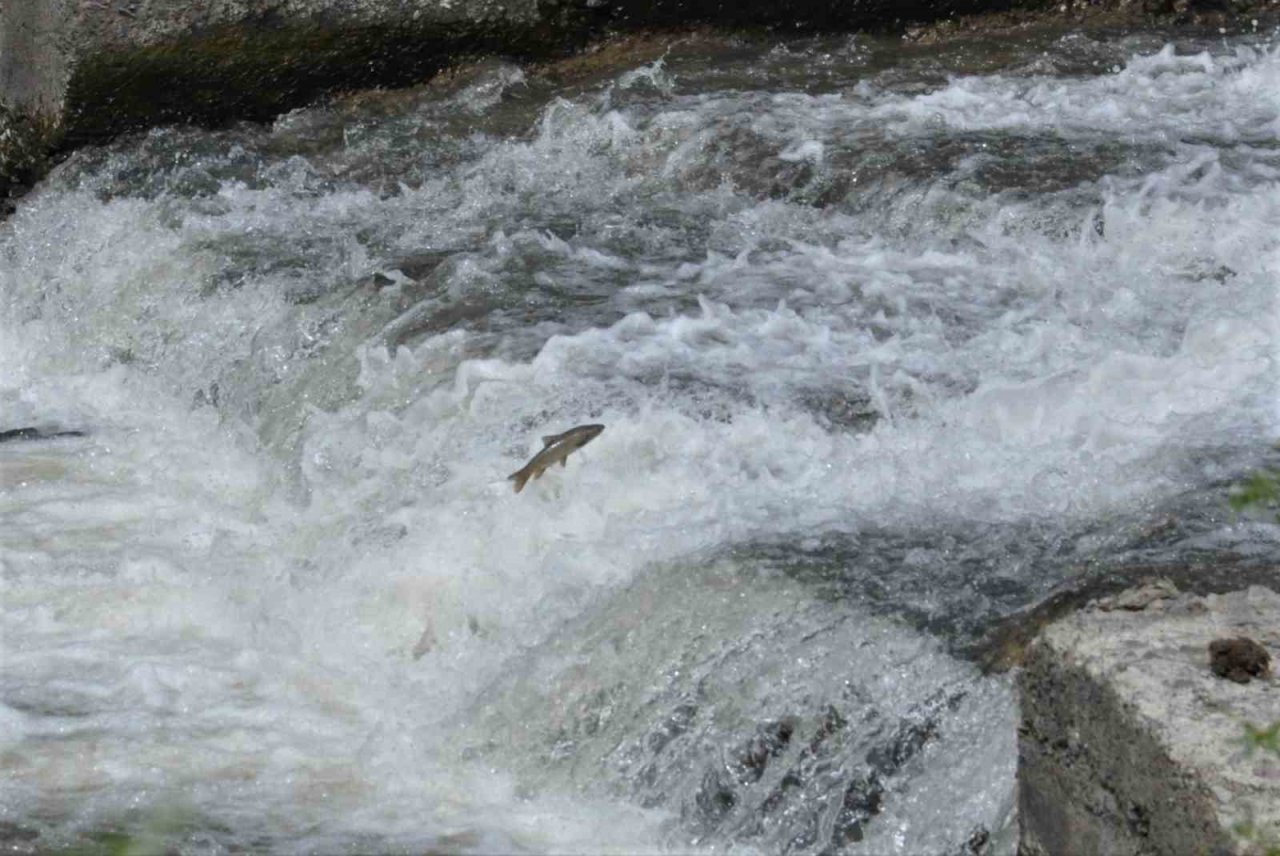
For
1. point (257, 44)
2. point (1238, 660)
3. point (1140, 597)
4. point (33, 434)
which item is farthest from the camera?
point (257, 44)

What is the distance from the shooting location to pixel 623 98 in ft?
20.8

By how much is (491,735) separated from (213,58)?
366 cm

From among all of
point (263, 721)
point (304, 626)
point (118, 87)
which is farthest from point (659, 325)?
point (118, 87)

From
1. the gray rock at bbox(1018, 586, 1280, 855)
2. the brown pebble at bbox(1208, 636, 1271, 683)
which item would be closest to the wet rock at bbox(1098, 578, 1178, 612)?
the gray rock at bbox(1018, 586, 1280, 855)

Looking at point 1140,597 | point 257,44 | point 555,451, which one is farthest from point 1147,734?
point 257,44

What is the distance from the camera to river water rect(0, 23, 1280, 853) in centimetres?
325

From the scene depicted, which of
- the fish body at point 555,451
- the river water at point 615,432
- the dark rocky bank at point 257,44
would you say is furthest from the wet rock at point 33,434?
the fish body at point 555,451

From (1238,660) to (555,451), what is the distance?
1.68 metres

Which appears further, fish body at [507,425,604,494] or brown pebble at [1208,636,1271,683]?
fish body at [507,425,604,494]

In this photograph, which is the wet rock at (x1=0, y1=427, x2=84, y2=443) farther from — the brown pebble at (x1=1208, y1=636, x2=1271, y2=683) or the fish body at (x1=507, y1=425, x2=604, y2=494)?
the brown pebble at (x1=1208, y1=636, x2=1271, y2=683)

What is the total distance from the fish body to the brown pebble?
163 cm

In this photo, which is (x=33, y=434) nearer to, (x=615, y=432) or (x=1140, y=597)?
(x=615, y=432)

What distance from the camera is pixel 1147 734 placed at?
8.29 feet

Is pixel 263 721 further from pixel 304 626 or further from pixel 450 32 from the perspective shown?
pixel 450 32
